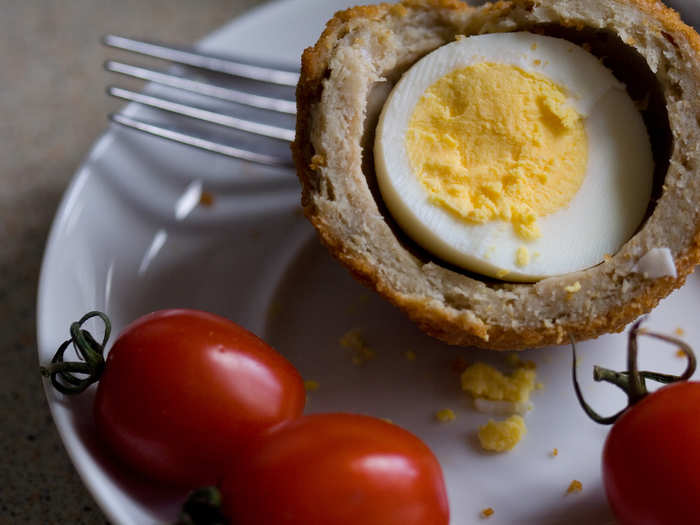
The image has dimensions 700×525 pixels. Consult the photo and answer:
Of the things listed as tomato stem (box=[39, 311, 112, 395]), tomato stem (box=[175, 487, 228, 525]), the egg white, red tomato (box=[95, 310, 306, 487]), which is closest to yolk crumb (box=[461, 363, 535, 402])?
the egg white

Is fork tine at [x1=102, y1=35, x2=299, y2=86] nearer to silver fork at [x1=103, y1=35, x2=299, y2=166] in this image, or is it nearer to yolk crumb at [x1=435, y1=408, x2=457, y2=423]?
silver fork at [x1=103, y1=35, x2=299, y2=166]

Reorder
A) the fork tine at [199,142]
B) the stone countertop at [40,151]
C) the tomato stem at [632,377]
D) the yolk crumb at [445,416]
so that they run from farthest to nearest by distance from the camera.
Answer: the fork tine at [199,142] → the stone countertop at [40,151] → the yolk crumb at [445,416] → the tomato stem at [632,377]

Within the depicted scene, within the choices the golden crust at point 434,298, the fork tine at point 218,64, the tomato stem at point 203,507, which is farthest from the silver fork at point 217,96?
the tomato stem at point 203,507

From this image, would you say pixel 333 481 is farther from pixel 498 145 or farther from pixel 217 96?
pixel 217 96

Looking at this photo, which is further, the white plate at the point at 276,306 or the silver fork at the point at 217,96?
the silver fork at the point at 217,96

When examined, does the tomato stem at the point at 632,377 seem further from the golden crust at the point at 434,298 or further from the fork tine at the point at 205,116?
the fork tine at the point at 205,116

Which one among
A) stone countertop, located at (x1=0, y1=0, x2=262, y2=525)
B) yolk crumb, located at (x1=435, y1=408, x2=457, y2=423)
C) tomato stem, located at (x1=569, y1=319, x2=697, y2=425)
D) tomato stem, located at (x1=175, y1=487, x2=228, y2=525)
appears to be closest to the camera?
tomato stem, located at (x1=175, y1=487, x2=228, y2=525)
